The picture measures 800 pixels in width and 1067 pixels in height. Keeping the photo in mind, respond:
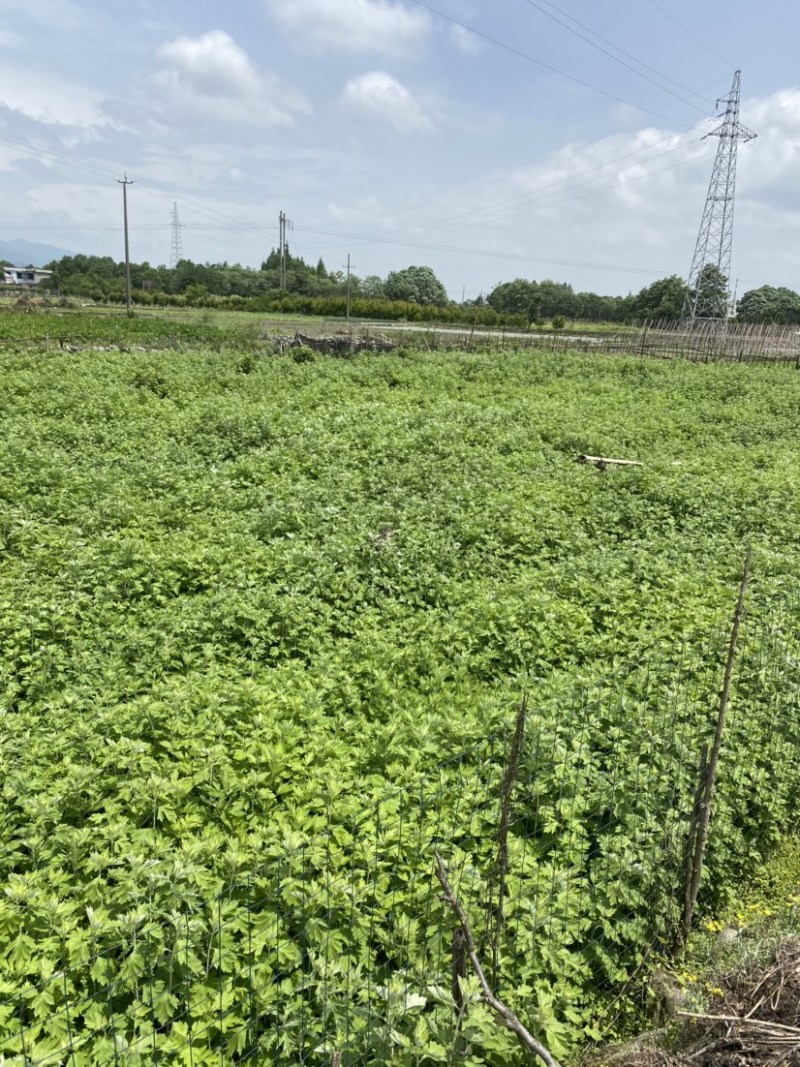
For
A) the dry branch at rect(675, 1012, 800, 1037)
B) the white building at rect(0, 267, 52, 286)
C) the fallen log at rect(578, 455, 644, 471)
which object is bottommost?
the dry branch at rect(675, 1012, 800, 1037)

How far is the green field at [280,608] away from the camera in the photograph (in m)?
3.55

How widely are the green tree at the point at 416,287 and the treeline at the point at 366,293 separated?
0.44ft

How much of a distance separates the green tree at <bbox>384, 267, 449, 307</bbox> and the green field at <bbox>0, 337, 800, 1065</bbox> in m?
83.1

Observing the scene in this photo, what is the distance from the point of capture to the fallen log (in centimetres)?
1234

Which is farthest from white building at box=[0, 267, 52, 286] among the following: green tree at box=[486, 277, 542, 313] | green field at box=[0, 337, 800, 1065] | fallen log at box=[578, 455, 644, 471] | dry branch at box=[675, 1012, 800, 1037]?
dry branch at box=[675, 1012, 800, 1037]

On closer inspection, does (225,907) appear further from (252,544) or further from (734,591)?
(734,591)

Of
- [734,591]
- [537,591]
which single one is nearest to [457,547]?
[537,591]

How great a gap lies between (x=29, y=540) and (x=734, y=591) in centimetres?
762

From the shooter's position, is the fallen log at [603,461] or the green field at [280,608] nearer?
the green field at [280,608]

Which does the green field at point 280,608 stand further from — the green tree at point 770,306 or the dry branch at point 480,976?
the green tree at point 770,306

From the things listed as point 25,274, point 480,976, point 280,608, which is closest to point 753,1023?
point 480,976

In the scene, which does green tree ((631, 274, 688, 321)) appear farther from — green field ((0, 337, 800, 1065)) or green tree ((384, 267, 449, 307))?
green field ((0, 337, 800, 1065))

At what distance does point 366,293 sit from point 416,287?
9384 millimetres

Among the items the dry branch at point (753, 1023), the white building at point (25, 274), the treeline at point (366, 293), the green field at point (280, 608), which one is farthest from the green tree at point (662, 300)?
the white building at point (25, 274)
